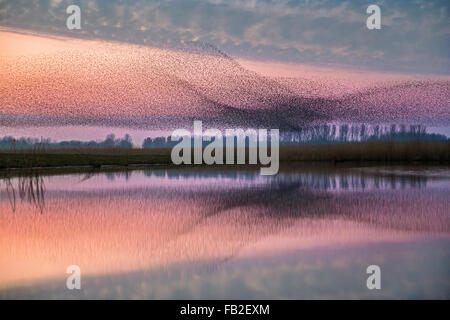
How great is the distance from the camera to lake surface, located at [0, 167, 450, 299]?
5.69 metres

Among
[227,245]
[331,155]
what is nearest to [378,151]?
[331,155]

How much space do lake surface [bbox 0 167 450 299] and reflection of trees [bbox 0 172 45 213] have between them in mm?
96

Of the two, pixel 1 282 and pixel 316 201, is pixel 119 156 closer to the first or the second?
pixel 316 201

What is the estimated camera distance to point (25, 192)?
14.7 meters

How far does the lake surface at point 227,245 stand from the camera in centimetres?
569

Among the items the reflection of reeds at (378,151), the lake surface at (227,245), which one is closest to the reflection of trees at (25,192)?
the lake surface at (227,245)

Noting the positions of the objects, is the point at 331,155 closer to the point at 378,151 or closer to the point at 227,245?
the point at 378,151

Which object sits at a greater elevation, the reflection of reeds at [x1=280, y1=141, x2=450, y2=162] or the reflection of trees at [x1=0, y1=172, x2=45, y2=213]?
the reflection of reeds at [x1=280, y1=141, x2=450, y2=162]

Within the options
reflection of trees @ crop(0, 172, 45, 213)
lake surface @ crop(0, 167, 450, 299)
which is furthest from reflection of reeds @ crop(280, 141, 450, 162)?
reflection of trees @ crop(0, 172, 45, 213)

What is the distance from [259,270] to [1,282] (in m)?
2.91

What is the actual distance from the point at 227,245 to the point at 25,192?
895cm

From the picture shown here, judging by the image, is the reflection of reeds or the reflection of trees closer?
the reflection of trees

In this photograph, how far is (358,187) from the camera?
621 inches

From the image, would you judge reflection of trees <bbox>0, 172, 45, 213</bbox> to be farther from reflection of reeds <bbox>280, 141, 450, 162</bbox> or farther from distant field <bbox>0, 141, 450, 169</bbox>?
reflection of reeds <bbox>280, 141, 450, 162</bbox>
